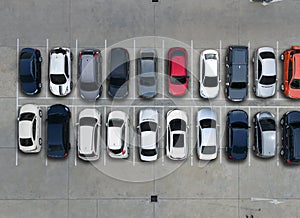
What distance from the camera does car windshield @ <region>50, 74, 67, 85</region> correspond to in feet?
83.3

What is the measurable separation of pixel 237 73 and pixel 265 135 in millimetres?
3655

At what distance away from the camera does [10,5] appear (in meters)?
26.0

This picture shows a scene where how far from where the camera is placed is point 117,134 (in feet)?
82.3

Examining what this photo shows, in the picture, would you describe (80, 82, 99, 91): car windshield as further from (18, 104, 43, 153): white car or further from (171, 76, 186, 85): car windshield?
(171, 76, 186, 85): car windshield

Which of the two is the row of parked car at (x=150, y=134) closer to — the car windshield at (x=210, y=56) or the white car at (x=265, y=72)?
the white car at (x=265, y=72)

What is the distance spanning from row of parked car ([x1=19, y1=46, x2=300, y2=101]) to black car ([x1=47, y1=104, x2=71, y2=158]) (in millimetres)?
1014

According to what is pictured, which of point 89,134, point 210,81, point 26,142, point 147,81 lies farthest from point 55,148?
point 210,81

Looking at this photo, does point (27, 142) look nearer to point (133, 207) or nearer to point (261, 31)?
point (133, 207)

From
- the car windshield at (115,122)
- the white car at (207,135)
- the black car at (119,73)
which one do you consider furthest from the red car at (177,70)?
the car windshield at (115,122)

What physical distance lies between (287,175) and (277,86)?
4.96 m

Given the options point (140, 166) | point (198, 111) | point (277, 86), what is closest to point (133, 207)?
point (140, 166)

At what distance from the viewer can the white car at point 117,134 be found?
987 inches

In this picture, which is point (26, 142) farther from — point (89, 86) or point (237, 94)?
point (237, 94)

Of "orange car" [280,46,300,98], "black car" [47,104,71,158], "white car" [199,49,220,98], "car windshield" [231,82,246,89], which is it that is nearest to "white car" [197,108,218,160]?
"white car" [199,49,220,98]
